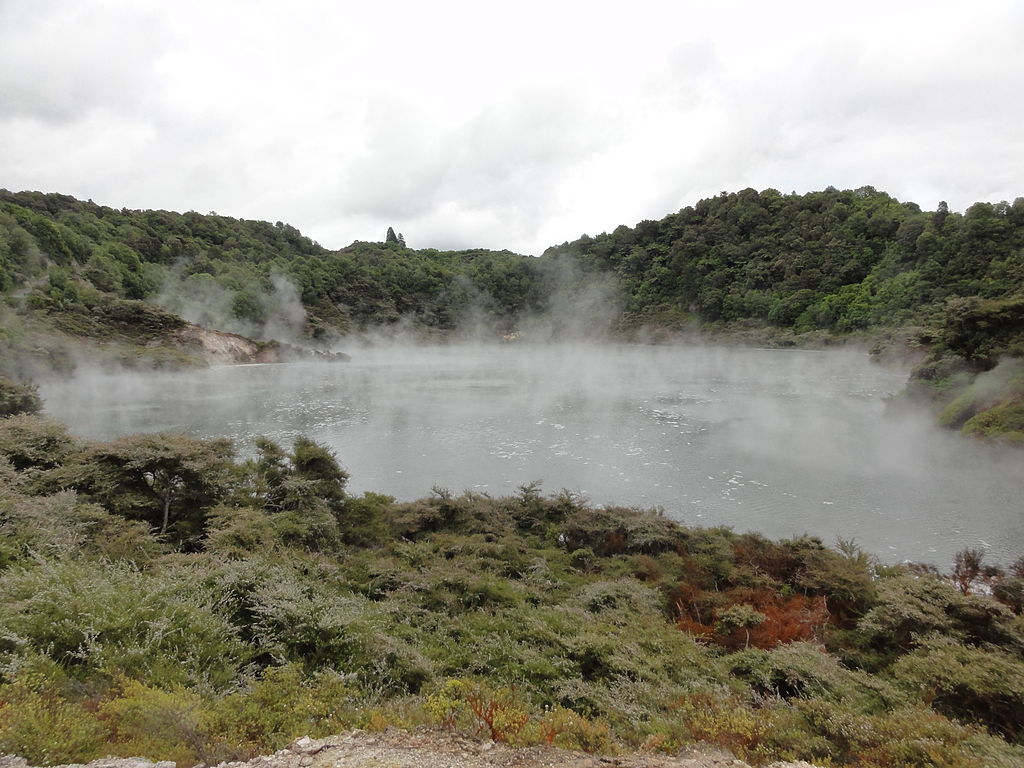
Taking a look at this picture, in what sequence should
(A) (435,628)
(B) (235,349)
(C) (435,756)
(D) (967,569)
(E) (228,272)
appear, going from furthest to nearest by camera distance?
(E) (228,272), (B) (235,349), (D) (967,569), (A) (435,628), (C) (435,756)

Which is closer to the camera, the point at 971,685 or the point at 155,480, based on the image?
the point at 971,685

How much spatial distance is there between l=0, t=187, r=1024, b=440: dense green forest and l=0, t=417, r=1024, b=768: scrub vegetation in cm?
2249

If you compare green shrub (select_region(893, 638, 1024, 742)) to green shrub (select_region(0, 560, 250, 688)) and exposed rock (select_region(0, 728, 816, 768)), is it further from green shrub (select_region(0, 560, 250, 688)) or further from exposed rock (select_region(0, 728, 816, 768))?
green shrub (select_region(0, 560, 250, 688))

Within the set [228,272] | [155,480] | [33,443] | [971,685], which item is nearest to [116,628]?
[155,480]

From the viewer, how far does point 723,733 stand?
5.46 m

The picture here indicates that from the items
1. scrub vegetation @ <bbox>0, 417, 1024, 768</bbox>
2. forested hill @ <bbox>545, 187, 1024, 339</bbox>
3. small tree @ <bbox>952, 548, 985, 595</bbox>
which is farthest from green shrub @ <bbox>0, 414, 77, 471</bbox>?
forested hill @ <bbox>545, 187, 1024, 339</bbox>

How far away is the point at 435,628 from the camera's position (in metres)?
9.04

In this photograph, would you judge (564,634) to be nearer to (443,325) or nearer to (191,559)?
(191,559)

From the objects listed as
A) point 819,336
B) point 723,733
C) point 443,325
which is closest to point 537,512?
point 723,733

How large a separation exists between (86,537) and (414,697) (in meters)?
7.67

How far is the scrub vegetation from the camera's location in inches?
200

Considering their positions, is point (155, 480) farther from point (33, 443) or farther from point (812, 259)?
point (812, 259)

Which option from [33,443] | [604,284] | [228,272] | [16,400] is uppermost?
[604,284]

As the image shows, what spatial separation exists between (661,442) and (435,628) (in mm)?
20058
